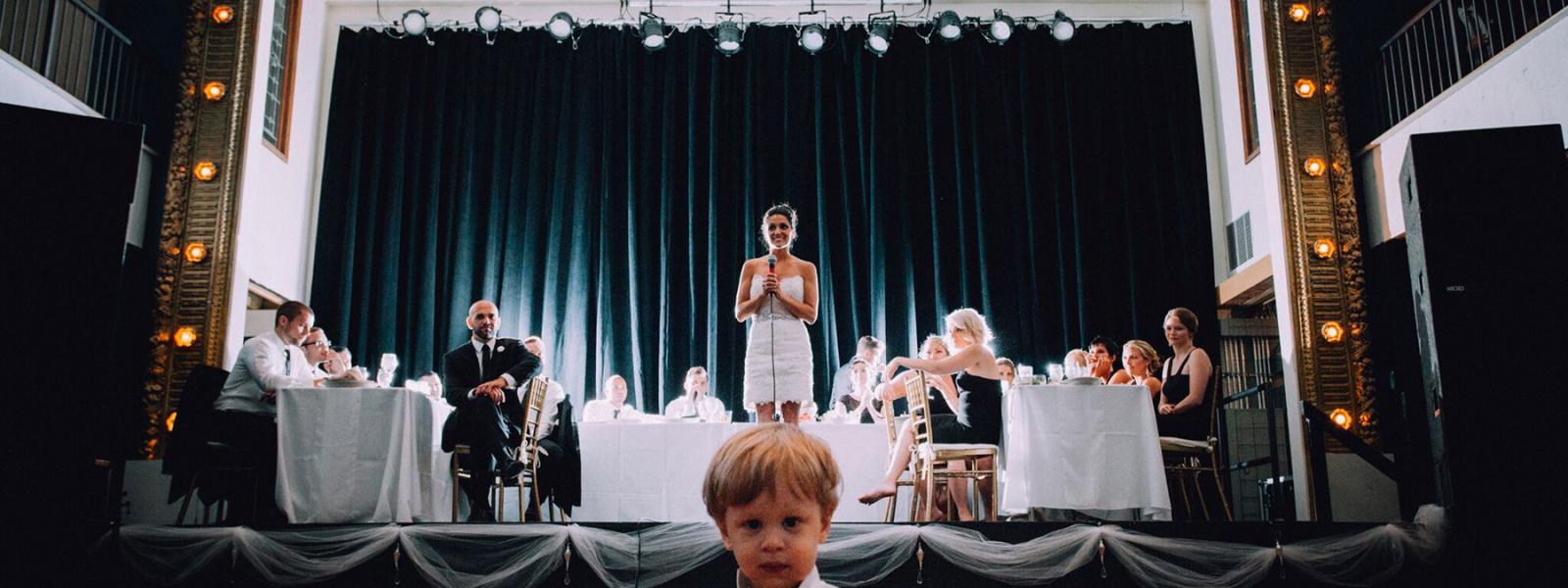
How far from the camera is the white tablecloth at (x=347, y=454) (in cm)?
518

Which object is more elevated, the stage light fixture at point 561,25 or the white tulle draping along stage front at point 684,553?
the stage light fixture at point 561,25

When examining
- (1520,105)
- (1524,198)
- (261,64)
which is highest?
(261,64)

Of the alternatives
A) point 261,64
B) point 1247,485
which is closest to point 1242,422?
point 1247,485

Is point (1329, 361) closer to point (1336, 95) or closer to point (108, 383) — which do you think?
point (1336, 95)

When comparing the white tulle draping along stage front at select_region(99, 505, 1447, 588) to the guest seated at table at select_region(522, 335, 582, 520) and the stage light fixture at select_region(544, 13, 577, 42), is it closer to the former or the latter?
the guest seated at table at select_region(522, 335, 582, 520)

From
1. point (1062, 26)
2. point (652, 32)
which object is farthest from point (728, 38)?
point (1062, 26)

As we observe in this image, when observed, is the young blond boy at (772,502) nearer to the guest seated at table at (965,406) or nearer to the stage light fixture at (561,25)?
the guest seated at table at (965,406)

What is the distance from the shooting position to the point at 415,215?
34.6ft

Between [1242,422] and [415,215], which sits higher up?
[415,215]

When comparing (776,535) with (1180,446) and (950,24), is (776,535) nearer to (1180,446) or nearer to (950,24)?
(1180,446)

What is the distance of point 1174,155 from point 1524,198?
6.09 m

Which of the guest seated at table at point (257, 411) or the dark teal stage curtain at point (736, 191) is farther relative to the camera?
the dark teal stage curtain at point (736, 191)

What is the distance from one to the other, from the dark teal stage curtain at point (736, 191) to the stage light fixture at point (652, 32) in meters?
0.69

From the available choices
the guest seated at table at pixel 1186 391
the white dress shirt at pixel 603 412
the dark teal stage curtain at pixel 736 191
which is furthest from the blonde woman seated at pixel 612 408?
the guest seated at table at pixel 1186 391
